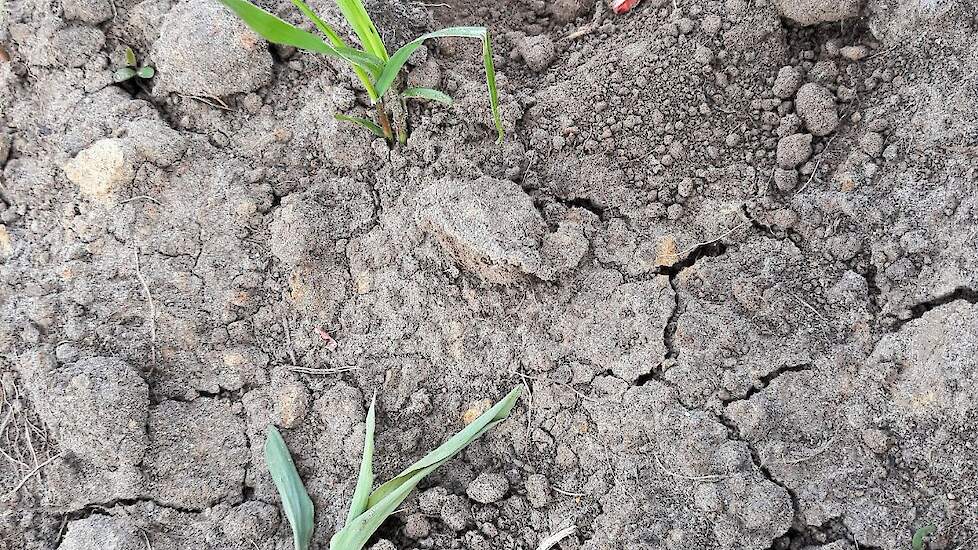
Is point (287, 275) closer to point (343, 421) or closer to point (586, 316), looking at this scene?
point (343, 421)

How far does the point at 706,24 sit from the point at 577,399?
85 centimetres

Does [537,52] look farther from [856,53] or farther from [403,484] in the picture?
[403,484]

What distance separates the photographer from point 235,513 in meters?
1.34

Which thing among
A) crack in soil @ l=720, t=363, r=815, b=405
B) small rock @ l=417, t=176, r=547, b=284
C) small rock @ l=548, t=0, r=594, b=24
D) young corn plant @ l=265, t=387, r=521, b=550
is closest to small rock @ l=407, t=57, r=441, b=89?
small rock @ l=417, t=176, r=547, b=284

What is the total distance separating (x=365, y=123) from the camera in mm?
1430

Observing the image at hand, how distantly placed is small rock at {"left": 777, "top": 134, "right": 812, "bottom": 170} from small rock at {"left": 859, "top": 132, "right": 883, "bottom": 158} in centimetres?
10

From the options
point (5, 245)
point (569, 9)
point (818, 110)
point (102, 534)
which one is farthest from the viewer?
point (569, 9)

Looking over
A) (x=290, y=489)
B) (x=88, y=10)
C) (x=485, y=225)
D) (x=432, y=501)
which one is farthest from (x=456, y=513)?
(x=88, y=10)

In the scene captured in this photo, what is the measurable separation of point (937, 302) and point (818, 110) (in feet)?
1.47

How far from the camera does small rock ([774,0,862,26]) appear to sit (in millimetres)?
1374

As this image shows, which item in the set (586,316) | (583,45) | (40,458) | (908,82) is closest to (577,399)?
(586,316)

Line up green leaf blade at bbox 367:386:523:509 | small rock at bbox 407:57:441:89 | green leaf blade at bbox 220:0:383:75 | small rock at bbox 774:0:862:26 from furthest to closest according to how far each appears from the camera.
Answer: small rock at bbox 407:57:441:89 → small rock at bbox 774:0:862:26 → green leaf blade at bbox 367:386:523:509 → green leaf blade at bbox 220:0:383:75

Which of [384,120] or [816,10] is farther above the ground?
[384,120]

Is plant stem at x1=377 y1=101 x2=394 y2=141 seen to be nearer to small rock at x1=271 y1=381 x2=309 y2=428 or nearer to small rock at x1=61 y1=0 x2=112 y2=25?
small rock at x1=271 y1=381 x2=309 y2=428
